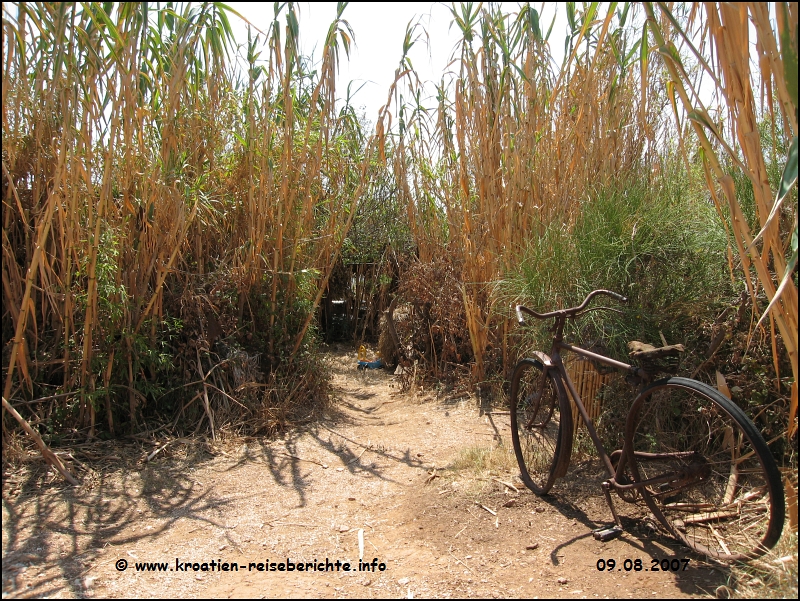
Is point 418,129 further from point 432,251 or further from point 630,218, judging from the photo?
point 630,218

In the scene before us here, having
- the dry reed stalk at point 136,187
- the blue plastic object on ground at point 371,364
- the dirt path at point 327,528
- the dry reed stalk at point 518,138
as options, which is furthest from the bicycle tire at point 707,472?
the blue plastic object on ground at point 371,364

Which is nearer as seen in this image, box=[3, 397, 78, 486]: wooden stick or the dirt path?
the dirt path

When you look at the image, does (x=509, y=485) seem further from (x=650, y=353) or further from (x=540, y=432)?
(x=650, y=353)

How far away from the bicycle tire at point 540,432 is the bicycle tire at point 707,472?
314mm

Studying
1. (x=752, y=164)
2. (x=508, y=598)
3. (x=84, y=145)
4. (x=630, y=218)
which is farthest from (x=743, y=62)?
(x=84, y=145)

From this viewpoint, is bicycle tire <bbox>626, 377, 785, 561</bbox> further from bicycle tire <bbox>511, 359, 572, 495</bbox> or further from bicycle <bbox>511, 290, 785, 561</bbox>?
bicycle tire <bbox>511, 359, 572, 495</bbox>

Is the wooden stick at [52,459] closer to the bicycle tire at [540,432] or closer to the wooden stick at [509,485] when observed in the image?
the wooden stick at [509,485]

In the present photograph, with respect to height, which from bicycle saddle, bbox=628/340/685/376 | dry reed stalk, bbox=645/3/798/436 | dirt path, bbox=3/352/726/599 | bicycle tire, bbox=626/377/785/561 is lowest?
dirt path, bbox=3/352/726/599

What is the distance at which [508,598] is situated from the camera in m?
2.21

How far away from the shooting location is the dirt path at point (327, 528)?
2.30m

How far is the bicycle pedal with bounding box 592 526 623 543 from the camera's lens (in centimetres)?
257

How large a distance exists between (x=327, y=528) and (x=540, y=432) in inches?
46.7

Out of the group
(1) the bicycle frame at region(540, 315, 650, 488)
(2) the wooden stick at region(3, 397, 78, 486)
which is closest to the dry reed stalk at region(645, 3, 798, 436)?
(1) the bicycle frame at region(540, 315, 650, 488)

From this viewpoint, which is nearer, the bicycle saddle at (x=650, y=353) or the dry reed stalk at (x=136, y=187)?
the bicycle saddle at (x=650, y=353)
